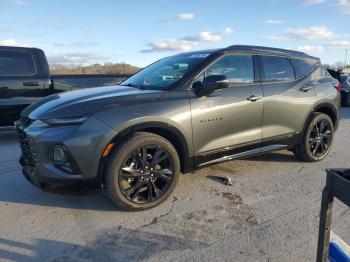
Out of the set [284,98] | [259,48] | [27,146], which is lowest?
[27,146]

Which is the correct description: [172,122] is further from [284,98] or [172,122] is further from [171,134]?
[284,98]

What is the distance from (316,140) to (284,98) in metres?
1.04

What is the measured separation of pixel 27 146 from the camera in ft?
12.3

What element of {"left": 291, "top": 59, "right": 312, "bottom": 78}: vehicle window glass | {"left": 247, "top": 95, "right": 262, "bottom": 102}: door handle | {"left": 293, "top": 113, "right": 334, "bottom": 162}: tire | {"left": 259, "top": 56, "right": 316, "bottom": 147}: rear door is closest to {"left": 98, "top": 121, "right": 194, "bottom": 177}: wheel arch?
{"left": 247, "top": 95, "right": 262, "bottom": 102}: door handle

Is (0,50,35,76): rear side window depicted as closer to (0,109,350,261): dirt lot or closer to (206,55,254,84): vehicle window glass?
(0,109,350,261): dirt lot

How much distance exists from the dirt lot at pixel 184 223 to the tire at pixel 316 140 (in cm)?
51

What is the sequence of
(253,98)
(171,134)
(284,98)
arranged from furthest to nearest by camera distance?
(284,98), (253,98), (171,134)

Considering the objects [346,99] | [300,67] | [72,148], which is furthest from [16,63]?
[346,99]

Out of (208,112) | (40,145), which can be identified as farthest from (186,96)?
(40,145)

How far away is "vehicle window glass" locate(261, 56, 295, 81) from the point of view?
482 centimetres

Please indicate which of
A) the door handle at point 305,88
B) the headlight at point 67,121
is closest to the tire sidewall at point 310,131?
the door handle at point 305,88

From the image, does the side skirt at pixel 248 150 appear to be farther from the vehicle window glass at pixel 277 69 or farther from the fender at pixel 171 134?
the vehicle window glass at pixel 277 69

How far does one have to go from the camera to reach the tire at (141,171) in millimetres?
3512

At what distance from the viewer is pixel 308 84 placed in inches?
204
